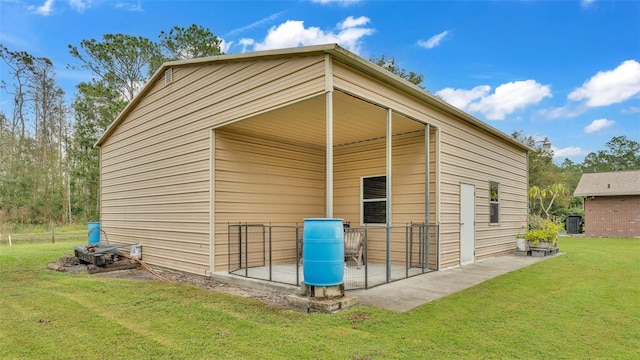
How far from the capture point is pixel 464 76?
1828 cm

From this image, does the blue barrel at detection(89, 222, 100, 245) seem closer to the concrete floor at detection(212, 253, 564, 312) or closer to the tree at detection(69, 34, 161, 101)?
the concrete floor at detection(212, 253, 564, 312)

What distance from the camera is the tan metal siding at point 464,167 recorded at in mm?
5720

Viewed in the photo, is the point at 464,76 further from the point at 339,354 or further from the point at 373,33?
the point at 339,354

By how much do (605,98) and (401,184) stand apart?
22627mm

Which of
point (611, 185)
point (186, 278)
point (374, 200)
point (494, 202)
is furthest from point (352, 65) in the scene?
point (611, 185)

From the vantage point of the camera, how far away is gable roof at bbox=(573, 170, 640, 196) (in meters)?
16.7

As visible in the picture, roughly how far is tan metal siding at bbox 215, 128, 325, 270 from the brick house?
1560cm

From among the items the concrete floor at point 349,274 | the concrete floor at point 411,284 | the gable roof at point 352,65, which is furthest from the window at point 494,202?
the concrete floor at point 349,274

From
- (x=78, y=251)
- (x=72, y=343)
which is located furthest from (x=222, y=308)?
(x=78, y=251)

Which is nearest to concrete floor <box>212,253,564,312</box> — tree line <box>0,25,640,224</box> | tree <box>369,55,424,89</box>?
tree line <box>0,25,640,224</box>

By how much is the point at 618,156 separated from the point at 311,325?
160 ft

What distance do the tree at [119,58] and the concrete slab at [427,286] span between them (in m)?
→ 17.8

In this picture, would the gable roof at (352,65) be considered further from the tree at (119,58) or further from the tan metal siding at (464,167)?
the tree at (119,58)

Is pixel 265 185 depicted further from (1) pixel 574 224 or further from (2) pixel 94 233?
(1) pixel 574 224
